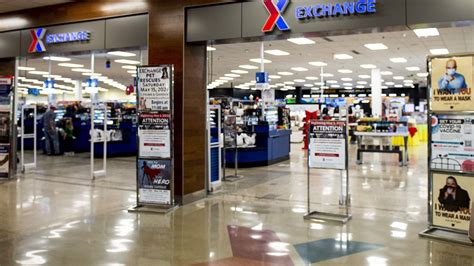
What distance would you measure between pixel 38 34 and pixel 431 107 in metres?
7.00

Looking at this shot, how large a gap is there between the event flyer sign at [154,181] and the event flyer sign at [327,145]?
2.05 meters

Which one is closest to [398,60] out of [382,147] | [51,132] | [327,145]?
[382,147]

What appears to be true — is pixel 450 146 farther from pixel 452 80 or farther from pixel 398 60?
pixel 398 60

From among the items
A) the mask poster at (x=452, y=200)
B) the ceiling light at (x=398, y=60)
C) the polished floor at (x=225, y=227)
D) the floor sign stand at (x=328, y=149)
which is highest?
the ceiling light at (x=398, y=60)

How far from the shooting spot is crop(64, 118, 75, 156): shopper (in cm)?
1390

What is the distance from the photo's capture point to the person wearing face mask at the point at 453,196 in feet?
15.1

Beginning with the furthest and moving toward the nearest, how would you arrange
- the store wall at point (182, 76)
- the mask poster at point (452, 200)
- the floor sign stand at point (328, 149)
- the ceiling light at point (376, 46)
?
1. the ceiling light at point (376, 46)
2. the store wall at point (182, 76)
3. the floor sign stand at point (328, 149)
4. the mask poster at point (452, 200)

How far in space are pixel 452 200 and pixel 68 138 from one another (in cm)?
1245

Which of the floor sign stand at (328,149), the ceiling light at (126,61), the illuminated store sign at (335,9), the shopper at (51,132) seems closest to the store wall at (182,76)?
the illuminated store sign at (335,9)

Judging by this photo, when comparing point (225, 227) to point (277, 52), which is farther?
point (277, 52)

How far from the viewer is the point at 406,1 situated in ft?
16.8

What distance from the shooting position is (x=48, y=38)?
7.94 m

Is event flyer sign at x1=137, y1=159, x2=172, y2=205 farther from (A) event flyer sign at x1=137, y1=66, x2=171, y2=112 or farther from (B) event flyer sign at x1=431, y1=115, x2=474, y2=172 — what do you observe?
(B) event flyer sign at x1=431, y1=115, x2=474, y2=172

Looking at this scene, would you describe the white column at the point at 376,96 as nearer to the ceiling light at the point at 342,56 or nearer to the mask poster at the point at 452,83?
the ceiling light at the point at 342,56
